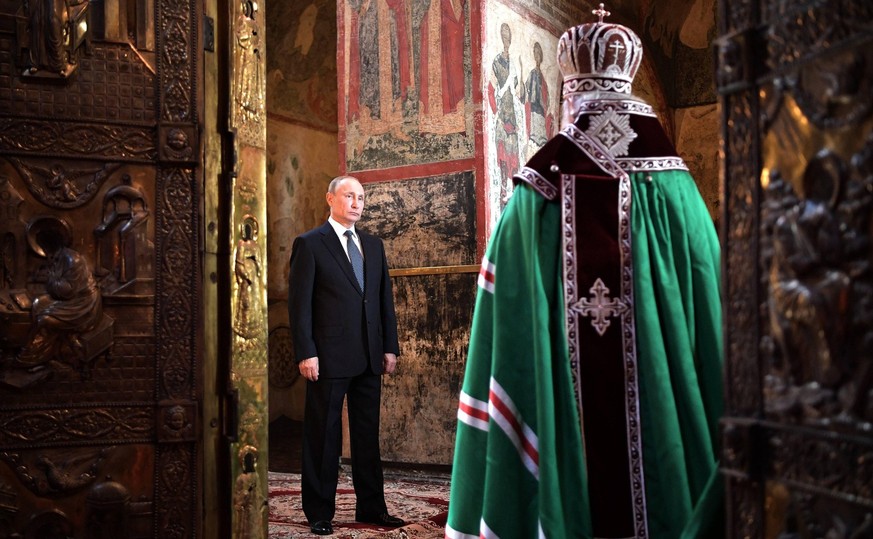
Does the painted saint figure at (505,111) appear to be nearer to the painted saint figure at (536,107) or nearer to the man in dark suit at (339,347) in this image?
the painted saint figure at (536,107)

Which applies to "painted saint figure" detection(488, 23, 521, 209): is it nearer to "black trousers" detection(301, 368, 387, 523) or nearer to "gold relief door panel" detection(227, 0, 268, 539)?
"black trousers" detection(301, 368, 387, 523)

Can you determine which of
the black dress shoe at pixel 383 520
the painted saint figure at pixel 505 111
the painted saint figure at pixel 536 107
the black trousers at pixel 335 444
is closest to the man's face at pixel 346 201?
the black trousers at pixel 335 444

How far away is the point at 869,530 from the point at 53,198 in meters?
2.73

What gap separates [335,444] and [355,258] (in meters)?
1.19

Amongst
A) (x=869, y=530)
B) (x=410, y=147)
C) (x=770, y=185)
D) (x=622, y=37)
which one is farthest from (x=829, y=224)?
(x=410, y=147)

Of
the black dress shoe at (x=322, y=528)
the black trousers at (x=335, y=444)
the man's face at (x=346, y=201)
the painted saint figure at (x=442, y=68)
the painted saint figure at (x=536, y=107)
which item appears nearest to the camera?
the black dress shoe at (x=322, y=528)

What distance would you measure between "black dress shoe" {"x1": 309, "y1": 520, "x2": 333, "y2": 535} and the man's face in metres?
1.86

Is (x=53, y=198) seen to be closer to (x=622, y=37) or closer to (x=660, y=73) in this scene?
(x=622, y=37)

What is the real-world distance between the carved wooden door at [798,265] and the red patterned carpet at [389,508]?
4.04 meters

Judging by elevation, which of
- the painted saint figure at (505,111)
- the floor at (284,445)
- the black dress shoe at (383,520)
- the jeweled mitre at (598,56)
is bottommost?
the floor at (284,445)

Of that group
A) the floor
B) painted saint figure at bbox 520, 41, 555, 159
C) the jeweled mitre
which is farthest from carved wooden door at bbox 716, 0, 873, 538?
painted saint figure at bbox 520, 41, 555, 159

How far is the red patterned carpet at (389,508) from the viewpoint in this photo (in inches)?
238

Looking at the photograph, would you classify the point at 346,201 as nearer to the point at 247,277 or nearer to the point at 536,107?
the point at 247,277

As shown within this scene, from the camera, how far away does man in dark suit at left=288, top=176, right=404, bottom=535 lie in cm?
619
